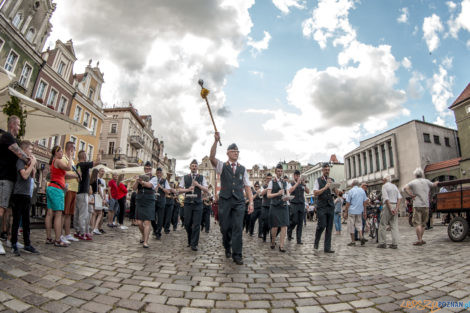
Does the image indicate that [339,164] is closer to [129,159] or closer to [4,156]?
[129,159]

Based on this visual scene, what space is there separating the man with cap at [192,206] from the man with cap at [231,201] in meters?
1.12

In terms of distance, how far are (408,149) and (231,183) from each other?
109ft

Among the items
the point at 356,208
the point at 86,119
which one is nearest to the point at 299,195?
the point at 356,208

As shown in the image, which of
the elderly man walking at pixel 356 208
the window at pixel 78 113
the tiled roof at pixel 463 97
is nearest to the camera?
the elderly man walking at pixel 356 208

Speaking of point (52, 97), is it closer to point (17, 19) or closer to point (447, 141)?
point (17, 19)

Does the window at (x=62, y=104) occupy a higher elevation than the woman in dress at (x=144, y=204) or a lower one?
higher

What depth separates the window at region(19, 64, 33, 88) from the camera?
2062 centimetres

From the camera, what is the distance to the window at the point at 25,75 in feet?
67.7

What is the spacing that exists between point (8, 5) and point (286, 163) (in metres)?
76.2

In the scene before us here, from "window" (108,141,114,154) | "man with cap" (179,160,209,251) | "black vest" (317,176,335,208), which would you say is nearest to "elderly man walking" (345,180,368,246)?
"black vest" (317,176,335,208)

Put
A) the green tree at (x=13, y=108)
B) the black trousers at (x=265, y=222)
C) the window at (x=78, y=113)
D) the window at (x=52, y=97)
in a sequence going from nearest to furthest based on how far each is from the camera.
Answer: the green tree at (x=13, y=108) → the black trousers at (x=265, y=222) → the window at (x=52, y=97) → the window at (x=78, y=113)

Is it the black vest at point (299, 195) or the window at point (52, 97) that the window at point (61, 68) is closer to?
the window at point (52, 97)

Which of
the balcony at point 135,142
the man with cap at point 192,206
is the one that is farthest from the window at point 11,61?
the balcony at point 135,142

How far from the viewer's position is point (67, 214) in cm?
581
